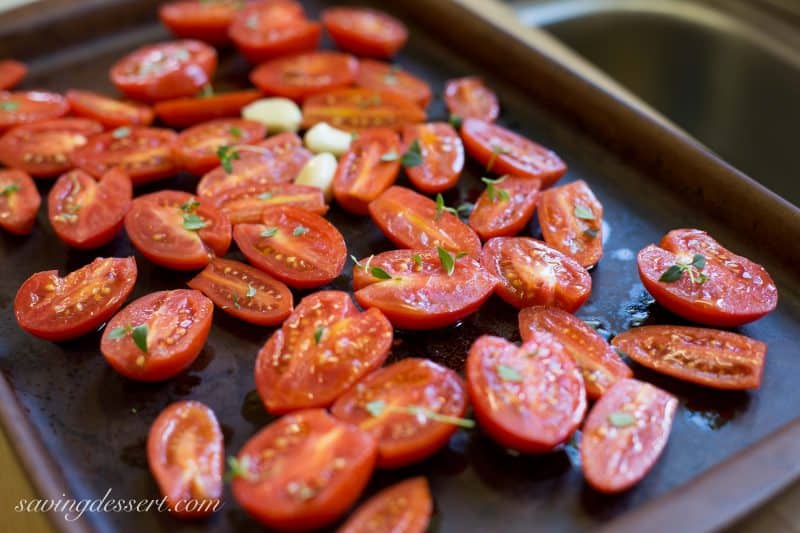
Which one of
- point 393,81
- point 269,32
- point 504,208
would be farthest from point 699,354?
point 269,32

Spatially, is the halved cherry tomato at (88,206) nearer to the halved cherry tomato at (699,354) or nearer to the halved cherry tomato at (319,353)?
the halved cherry tomato at (319,353)

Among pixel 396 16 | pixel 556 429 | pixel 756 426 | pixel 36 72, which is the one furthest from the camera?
pixel 396 16

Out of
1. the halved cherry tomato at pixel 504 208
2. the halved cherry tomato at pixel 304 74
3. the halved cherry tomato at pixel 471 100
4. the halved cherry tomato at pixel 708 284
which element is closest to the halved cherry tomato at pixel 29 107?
the halved cherry tomato at pixel 304 74

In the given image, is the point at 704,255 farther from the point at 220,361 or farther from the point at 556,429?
the point at 220,361

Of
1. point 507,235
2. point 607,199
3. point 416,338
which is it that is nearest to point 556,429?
point 416,338

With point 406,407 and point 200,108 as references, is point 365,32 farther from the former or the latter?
point 406,407

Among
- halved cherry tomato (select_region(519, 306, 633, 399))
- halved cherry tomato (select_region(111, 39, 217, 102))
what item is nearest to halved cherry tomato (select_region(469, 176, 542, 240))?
halved cherry tomato (select_region(519, 306, 633, 399))

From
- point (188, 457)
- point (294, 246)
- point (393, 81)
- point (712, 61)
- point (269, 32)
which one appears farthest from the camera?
point (712, 61)
